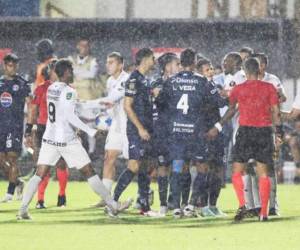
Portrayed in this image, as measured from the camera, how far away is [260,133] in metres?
16.6

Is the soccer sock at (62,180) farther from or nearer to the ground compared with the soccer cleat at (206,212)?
farther from the ground

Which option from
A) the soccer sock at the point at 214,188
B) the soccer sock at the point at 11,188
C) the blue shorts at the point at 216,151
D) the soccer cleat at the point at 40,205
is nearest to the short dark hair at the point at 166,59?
the blue shorts at the point at 216,151

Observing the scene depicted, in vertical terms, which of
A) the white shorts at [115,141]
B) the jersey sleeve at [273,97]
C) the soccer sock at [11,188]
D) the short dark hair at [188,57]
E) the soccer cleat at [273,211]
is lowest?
the soccer cleat at [273,211]

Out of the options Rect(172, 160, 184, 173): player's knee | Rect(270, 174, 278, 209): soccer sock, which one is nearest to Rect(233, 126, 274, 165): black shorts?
Rect(270, 174, 278, 209): soccer sock

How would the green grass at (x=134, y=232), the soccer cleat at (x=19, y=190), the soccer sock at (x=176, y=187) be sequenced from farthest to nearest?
the soccer cleat at (x=19, y=190) < the soccer sock at (x=176, y=187) < the green grass at (x=134, y=232)

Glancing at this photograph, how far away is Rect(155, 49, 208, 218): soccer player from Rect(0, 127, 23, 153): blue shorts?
176 inches

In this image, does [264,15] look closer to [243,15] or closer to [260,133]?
[243,15]

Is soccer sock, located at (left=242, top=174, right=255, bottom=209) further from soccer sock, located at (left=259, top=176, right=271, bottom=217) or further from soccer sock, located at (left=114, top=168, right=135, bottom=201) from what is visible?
soccer sock, located at (left=114, top=168, right=135, bottom=201)

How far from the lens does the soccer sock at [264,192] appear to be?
1643 centimetres

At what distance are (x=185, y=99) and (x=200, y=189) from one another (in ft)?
4.73

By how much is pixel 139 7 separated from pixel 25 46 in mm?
2704

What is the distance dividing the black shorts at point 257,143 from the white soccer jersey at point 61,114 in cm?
209

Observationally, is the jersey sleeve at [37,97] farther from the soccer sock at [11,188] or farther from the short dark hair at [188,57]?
the short dark hair at [188,57]

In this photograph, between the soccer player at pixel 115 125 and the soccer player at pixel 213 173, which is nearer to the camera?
the soccer player at pixel 213 173
